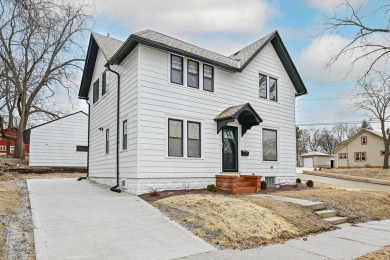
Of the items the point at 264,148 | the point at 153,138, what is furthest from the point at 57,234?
the point at 264,148

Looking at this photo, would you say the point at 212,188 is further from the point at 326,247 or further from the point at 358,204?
the point at 326,247

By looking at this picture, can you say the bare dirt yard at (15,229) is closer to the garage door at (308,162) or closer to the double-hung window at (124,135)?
the double-hung window at (124,135)

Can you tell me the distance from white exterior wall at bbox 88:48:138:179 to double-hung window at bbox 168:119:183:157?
1.31m

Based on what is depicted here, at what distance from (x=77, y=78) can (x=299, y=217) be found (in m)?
23.2

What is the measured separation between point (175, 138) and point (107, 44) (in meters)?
6.26

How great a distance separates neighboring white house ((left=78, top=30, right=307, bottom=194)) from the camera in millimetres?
11156

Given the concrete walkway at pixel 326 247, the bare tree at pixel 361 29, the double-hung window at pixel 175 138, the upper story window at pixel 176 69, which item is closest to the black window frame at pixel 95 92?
the upper story window at pixel 176 69

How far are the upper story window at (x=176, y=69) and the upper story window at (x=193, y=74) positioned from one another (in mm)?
355

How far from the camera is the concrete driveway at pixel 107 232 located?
5305 millimetres

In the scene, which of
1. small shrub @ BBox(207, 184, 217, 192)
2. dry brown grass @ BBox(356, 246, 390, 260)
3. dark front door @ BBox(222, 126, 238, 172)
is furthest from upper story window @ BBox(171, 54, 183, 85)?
dry brown grass @ BBox(356, 246, 390, 260)

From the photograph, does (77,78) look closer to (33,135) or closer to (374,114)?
(33,135)

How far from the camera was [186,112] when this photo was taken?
12.1 metres

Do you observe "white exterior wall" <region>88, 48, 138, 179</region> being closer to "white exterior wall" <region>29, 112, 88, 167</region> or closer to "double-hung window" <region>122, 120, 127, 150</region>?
"double-hung window" <region>122, 120, 127, 150</region>

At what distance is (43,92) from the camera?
29516 mm
